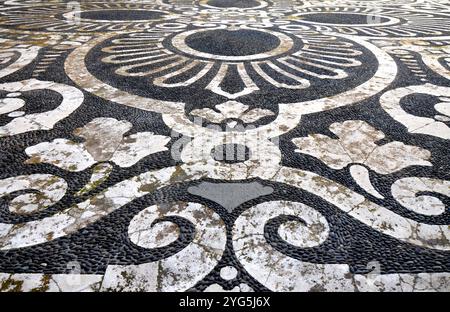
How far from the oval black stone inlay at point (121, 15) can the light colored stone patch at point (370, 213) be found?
140 inches

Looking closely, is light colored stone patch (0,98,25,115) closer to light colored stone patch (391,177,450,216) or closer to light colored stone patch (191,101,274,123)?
light colored stone patch (191,101,274,123)

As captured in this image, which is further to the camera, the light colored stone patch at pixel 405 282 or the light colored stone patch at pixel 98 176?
the light colored stone patch at pixel 98 176

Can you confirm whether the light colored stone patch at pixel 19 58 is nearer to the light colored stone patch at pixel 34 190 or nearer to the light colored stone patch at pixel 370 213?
the light colored stone patch at pixel 34 190

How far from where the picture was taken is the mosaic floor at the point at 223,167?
101 centimetres

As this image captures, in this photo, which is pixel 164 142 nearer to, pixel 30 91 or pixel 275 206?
pixel 275 206

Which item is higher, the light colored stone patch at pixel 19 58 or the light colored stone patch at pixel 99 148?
the light colored stone patch at pixel 19 58

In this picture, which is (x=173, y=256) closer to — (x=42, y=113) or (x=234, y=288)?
(x=234, y=288)

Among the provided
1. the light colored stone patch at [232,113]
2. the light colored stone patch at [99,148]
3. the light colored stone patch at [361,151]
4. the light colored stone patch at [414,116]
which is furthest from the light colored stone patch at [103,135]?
the light colored stone patch at [414,116]

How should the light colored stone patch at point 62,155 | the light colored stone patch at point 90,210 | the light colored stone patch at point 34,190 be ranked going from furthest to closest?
the light colored stone patch at point 62,155 → the light colored stone patch at point 34,190 → the light colored stone patch at point 90,210

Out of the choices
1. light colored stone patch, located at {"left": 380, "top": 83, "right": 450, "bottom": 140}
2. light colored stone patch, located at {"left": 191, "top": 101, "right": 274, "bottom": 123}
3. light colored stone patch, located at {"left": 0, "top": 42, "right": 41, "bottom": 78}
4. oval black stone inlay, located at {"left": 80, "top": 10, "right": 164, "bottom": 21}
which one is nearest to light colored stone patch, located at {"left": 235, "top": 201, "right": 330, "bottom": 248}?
light colored stone patch, located at {"left": 191, "top": 101, "right": 274, "bottom": 123}

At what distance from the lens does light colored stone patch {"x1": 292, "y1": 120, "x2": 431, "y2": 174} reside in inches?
58.0

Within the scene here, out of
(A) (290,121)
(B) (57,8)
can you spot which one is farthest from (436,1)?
(B) (57,8)

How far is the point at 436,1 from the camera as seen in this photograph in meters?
5.88

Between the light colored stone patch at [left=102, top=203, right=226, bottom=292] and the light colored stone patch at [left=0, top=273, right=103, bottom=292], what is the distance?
4cm
